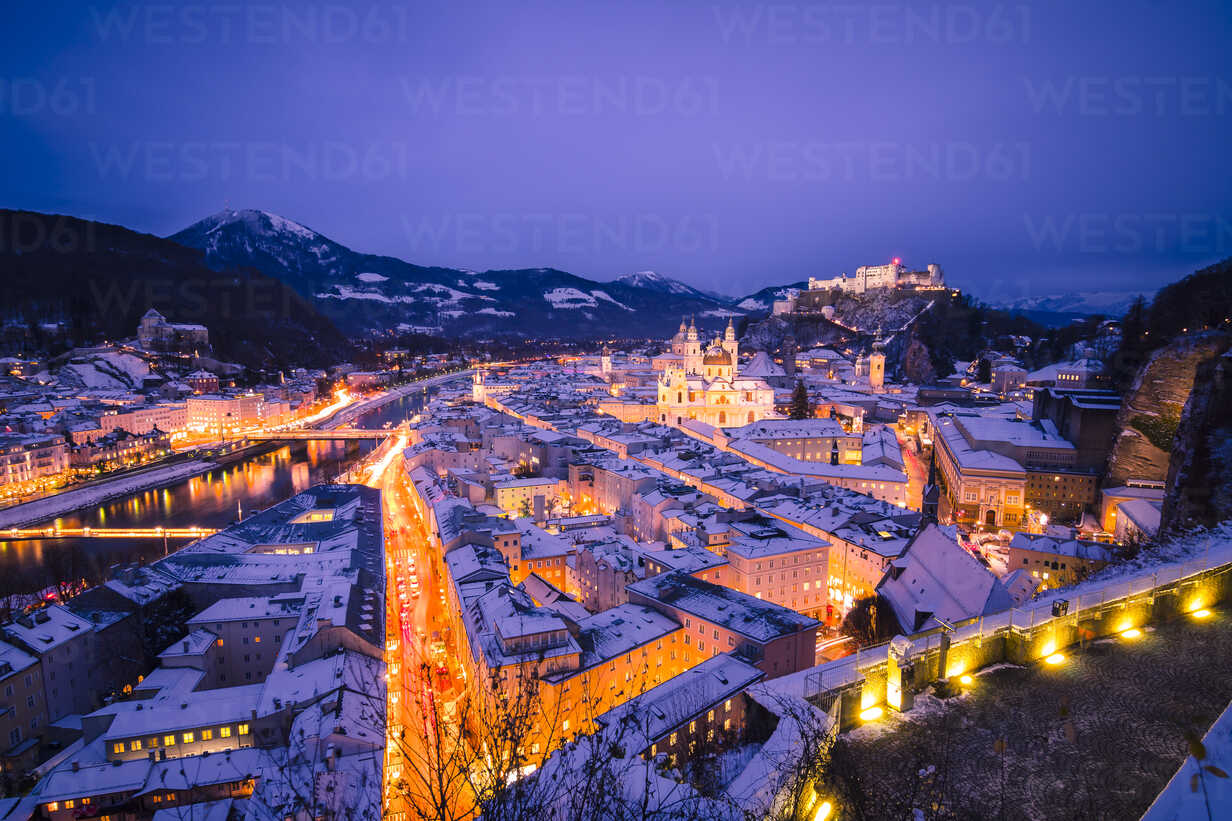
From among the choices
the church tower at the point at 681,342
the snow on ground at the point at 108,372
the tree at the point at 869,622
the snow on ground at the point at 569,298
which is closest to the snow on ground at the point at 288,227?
the snow on ground at the point at 569,298

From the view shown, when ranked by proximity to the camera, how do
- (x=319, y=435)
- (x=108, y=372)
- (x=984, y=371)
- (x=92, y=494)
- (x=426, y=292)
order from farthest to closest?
(x=426, y=292) < (x=108, y=372) < (x=984, y=371) < (x=319, y=435) < (x=92, y=494)

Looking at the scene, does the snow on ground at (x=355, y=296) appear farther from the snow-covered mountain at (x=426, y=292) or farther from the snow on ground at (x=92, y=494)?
the snow on ground at (x=92, y=494)

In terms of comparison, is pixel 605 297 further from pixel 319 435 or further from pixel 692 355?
pixel 319 435

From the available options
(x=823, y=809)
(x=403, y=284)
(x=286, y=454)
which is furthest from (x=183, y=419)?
(x=403, y=284)

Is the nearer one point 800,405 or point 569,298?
point 800,405

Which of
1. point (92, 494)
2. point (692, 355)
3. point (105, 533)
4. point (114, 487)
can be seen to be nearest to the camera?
point (105, 533)

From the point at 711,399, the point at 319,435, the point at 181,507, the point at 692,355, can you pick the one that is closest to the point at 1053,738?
the point at 181,507

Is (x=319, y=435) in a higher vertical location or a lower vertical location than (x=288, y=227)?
lower

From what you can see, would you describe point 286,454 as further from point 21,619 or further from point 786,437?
point 786,437

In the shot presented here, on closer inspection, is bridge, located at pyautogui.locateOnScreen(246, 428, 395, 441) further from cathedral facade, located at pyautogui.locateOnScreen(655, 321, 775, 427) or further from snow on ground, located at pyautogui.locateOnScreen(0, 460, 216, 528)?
cathedral facade, located at pyautogui.locateOnScreen(655, 321, 775, 427)
